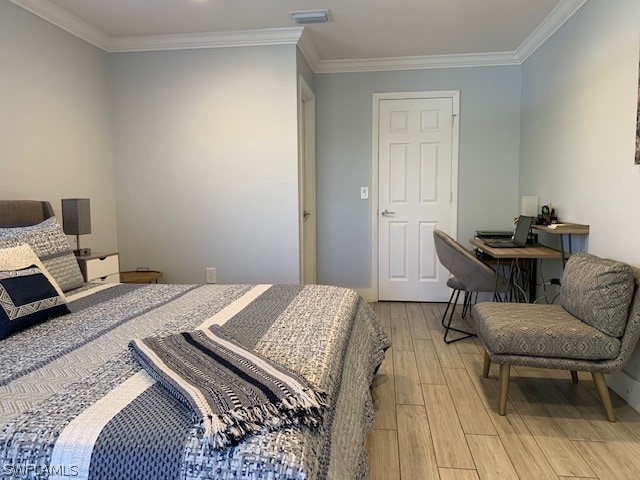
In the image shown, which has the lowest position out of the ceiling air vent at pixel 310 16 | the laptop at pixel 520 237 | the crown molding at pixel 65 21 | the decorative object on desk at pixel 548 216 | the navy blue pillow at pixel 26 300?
the navy blue pillow at pixel 26 300

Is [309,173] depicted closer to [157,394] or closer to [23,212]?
[23,212]

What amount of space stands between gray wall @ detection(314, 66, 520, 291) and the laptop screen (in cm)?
88

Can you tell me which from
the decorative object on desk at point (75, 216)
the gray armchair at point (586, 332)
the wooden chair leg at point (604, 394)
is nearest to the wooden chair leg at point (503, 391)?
the gray armchair at point (586, 332)

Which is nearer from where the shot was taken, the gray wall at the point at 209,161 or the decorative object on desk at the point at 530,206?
the decorative object on desk at the point at 530,206

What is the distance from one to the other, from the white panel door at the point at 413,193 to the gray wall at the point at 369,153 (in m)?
0.13

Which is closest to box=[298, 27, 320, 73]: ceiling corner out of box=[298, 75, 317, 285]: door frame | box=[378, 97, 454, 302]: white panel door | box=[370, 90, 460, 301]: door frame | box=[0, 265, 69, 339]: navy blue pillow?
box=[298, 75, 317, 285]: door frame

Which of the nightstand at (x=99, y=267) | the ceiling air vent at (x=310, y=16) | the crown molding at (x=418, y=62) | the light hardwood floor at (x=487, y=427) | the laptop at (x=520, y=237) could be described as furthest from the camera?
the crown molding at (x=418, y=62)

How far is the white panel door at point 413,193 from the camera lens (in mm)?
4395

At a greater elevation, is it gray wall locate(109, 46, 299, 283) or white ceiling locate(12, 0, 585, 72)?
white ceiling locate(12, 0, 585, 72)

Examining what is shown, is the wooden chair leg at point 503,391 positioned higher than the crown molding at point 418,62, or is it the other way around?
the crown molding at point 418,62

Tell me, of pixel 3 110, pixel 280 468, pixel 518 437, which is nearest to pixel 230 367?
pixel 280 468

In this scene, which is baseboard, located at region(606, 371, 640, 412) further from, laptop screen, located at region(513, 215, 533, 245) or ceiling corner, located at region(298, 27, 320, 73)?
ceiling corner, located at region(298, 27, 320, 73)

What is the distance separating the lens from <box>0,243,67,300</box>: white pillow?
1.95 metres

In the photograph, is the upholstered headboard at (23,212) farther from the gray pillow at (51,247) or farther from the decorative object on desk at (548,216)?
the decorative object on desk at (548,216)
